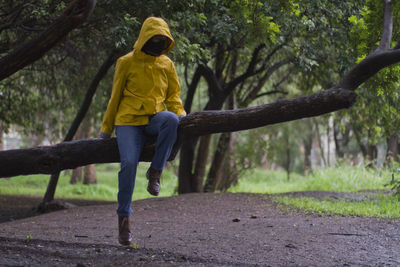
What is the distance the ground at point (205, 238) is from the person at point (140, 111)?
2.11 ft

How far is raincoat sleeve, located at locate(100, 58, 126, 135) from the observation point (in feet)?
15.2

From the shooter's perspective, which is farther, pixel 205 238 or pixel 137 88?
pixel 205 238

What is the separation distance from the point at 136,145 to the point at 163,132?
0.97 ft

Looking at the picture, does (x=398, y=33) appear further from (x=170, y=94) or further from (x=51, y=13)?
(x=51, y=13)

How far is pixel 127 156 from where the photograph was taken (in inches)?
175

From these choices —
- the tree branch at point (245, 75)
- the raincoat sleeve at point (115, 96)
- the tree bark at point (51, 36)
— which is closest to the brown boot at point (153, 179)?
the raincoat sleeve at point (115, 96)

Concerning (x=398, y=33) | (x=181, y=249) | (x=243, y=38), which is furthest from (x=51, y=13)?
(x=398, y=33)

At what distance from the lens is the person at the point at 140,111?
4.49 m

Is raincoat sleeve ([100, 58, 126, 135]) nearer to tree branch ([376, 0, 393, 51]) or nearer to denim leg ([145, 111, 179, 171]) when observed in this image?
denim leg ([145, 111, 179, 171])

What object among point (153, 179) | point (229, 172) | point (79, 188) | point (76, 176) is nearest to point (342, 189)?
point (229, 172)

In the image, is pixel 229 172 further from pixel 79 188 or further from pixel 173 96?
pixel 173 96

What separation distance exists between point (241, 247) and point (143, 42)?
2.49m

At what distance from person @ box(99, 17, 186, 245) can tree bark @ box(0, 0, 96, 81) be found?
26.9 inches

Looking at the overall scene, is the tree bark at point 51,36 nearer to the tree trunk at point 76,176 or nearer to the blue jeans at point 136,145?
the blue jeans at point 136,145
